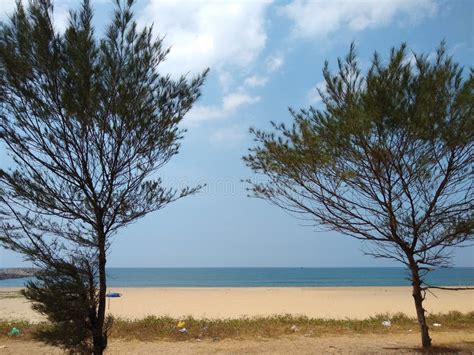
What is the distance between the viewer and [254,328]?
9.23 metres

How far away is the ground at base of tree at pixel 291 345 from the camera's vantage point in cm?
740

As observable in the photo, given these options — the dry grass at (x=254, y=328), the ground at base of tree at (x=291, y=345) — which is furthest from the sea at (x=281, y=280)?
the ground at base of tree at (x=291, y=345)

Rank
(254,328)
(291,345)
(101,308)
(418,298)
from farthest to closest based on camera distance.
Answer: (254,328) → (291,345) → (418,298) → (101,308)

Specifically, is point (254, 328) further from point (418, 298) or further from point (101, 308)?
point (101, 308)

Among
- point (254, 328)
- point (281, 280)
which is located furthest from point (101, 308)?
point (281, 280)

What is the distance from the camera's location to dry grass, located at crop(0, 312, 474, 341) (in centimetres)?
874

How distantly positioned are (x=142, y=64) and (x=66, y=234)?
2456 mm

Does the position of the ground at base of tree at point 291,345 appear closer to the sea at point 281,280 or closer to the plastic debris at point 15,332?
the plastic debris at point 15,332

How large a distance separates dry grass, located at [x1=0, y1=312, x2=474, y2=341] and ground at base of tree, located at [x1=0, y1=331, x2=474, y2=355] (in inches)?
13.4

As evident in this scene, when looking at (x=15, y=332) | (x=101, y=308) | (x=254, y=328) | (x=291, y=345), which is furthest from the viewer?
(x=254, y=328)

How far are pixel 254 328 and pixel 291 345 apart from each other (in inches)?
58.6

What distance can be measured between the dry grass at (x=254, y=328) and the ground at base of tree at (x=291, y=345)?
0.34m

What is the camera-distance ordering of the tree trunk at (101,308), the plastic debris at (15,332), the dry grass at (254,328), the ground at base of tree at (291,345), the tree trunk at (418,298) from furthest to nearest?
the plastic debris at (15,332) → the dry grass at (254,328) → the ground at base of tree at (291,345) → the tree trunk at (418,298) → the tree trunk at (101,308)

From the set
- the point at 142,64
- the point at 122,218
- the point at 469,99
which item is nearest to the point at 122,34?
the point at 142,64
